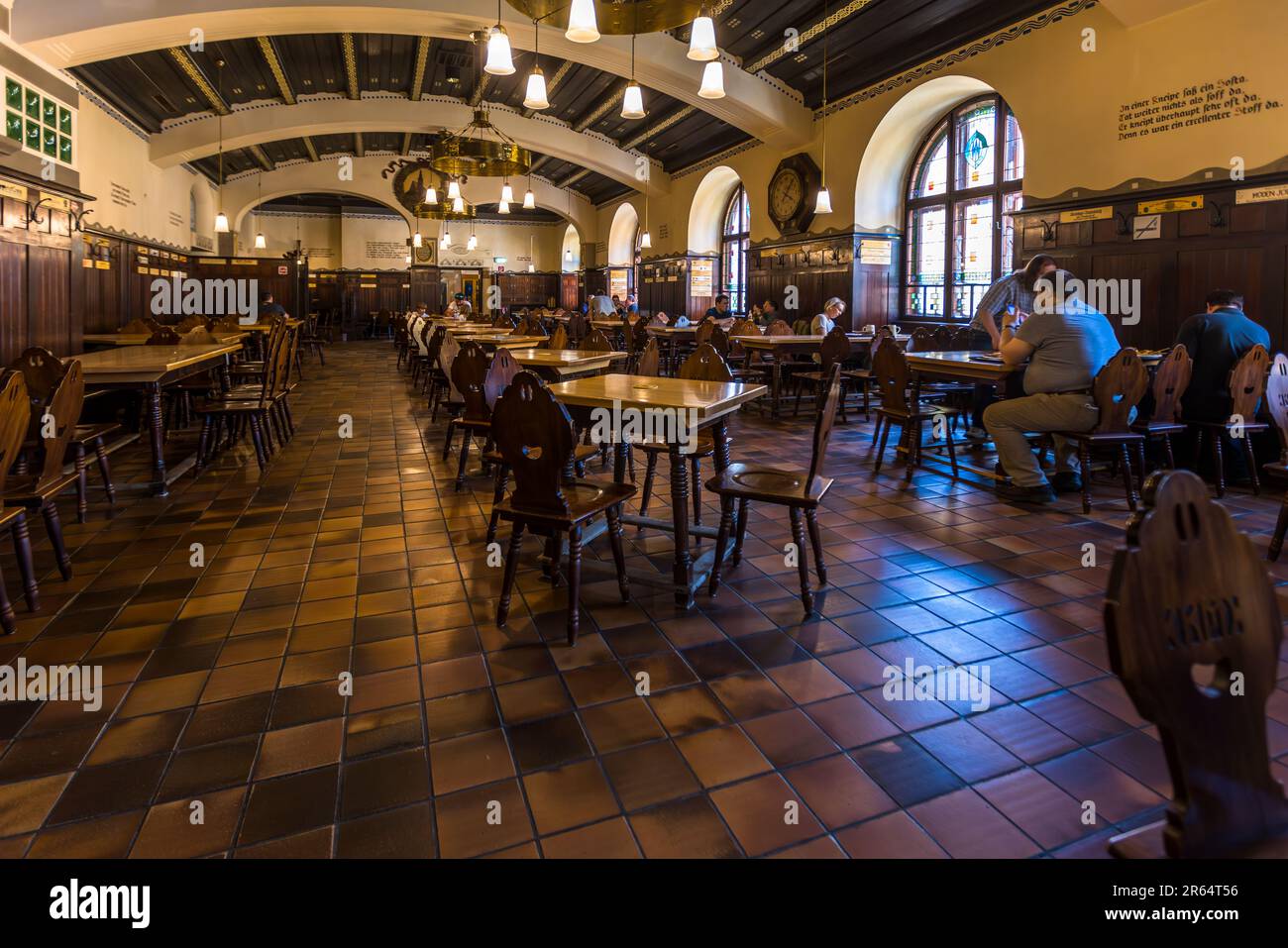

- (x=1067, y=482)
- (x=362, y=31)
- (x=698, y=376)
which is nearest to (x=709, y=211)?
(x=362, y=31)

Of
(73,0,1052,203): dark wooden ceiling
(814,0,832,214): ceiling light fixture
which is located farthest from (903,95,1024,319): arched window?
(814,0,832,214): ceiling light fixture

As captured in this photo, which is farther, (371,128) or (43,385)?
(371,128)

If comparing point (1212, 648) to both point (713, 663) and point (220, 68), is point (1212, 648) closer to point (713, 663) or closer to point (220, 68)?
point (713, 663)

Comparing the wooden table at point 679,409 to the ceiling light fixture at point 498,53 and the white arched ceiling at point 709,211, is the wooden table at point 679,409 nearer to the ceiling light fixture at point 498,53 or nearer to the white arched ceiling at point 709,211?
the ceiling light fixture at point 498,53

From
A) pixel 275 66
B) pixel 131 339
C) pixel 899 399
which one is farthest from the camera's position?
pixel 275 66

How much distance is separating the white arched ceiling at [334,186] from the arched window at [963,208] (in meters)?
11.9

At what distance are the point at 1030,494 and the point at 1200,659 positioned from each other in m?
3.84

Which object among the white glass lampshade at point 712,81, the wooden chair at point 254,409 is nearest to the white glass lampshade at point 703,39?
the white glass lampshade at point 712,81

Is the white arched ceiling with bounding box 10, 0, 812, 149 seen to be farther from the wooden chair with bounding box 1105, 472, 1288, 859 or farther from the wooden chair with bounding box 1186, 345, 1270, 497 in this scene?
the wooden chair with bounding box 1105, 472, 1288, 859

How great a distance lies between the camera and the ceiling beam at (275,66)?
31.9ft

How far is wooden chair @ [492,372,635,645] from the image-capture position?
2533mm

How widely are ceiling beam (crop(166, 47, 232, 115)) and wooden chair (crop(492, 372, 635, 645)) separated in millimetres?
9330

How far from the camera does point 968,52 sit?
7973 millimetres

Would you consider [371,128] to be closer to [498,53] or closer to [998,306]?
[498,53]
